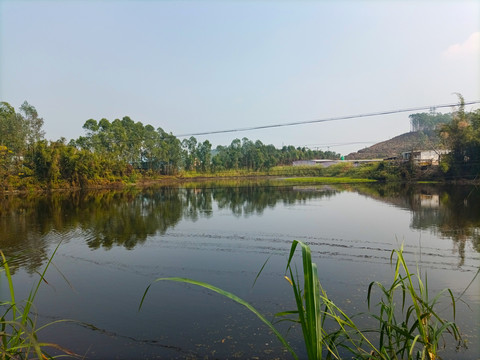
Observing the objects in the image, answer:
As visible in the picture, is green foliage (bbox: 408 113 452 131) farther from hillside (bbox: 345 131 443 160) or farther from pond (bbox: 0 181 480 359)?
pond (bbox: 0 181 480 359)

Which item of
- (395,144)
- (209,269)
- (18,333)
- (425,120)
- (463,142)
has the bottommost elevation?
(209,269)

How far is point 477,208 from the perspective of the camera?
1401 centimetres

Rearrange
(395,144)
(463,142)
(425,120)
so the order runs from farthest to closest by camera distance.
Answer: (425,120), (395,144), (463,142)

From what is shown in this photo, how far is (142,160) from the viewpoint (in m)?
55.4

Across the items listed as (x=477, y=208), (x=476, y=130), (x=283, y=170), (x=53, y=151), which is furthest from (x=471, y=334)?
(x=283, y=170)

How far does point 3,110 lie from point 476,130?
157 feet

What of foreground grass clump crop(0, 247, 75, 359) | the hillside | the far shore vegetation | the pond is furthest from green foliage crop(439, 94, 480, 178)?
the hillside

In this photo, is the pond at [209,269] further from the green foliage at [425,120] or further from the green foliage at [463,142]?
the green foliage at [425,120]

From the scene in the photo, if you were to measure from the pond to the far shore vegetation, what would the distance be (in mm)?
19236

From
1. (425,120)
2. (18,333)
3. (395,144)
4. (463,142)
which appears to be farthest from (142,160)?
(425,120)

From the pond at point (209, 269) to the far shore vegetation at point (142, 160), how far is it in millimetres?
19236

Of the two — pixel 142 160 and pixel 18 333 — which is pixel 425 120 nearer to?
pixel 142 160

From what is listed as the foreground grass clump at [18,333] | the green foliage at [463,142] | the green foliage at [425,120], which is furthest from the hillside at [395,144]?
the foreground grass clump at [18,333]

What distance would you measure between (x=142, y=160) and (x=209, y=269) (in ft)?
169
